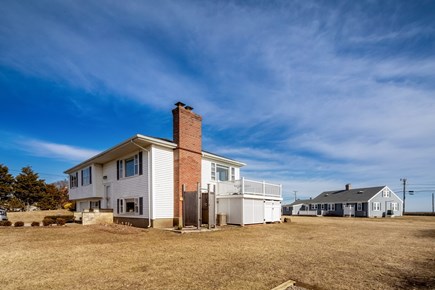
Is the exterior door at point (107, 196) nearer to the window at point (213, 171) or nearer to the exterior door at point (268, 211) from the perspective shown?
the window at point (213, 171)

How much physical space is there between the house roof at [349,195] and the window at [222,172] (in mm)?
31336

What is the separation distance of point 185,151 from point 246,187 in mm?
5411

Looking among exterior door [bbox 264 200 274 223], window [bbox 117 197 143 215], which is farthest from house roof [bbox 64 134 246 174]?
exterior door [bbox 264 200 274 223]

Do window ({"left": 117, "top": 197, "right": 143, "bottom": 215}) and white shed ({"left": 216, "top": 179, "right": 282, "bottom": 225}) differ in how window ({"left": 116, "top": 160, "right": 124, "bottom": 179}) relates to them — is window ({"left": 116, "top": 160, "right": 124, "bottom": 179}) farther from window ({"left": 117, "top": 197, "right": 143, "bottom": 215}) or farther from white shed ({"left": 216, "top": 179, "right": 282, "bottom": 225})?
white shed ({"left": 216, "top": 179, "right": 282, "bottom": 225})

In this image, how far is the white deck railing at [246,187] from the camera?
62.1 feet

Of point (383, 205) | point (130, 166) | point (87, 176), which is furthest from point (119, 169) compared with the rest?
point (383, 205)

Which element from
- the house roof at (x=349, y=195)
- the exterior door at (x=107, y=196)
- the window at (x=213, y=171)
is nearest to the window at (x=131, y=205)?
the exterior door at (x=107, y=196)

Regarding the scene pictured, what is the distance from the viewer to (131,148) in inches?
750

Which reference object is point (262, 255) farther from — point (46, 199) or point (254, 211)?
point (46, 199)

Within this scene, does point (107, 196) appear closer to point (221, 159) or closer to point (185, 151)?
point (185, 151)

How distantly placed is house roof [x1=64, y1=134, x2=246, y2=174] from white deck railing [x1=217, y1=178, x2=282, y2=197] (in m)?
2.93

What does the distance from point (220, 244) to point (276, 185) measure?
13424 millimetres

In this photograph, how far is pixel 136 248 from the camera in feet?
31.3

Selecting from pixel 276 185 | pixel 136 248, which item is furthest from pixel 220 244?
pixel 276 185
